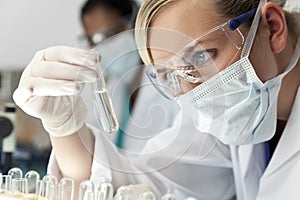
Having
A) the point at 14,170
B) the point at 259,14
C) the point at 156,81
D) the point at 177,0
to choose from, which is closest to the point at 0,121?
the point at 14,170

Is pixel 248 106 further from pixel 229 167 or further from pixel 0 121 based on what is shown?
pixel 0 121

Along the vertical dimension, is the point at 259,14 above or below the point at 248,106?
above

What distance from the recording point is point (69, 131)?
92 centimetres

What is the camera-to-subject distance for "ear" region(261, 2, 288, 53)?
935 mm

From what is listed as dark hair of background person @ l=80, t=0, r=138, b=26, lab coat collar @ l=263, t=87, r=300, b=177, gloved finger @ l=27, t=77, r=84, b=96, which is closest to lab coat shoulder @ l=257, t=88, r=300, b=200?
lab coat collar @ l=263, t=87, r=300, b=177

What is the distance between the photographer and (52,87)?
2.89ft

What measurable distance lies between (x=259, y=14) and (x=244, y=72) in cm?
11

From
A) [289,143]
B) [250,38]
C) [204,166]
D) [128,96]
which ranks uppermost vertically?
[250,38]

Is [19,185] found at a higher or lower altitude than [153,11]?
lower

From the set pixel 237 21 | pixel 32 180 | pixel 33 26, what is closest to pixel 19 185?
pixel 32 180

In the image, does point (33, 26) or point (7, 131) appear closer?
point (7, 131)

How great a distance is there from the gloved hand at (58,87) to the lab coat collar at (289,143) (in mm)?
411

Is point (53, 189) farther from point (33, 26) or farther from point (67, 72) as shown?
point (33, 26)

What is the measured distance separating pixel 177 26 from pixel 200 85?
0.11 meters
